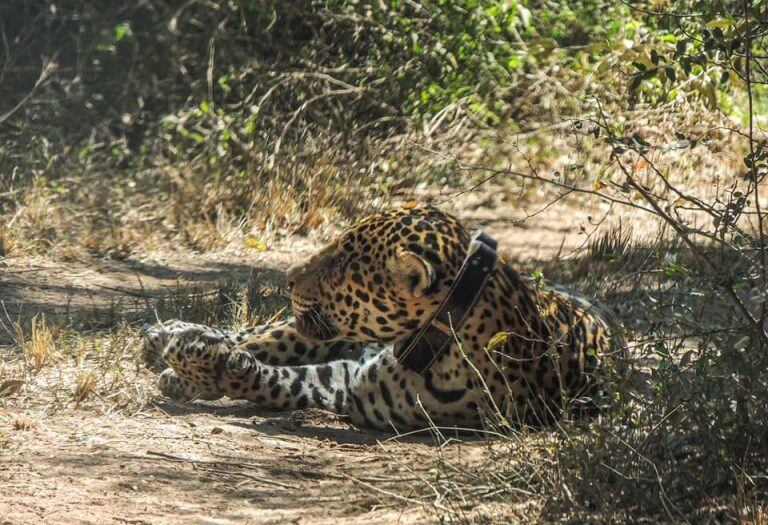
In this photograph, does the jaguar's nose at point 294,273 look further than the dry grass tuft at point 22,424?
Yes

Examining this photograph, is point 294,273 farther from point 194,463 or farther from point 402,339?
point 194,463

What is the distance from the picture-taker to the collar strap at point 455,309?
527 cm

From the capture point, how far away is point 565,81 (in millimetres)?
11109

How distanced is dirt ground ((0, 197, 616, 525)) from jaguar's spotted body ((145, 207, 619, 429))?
140mm

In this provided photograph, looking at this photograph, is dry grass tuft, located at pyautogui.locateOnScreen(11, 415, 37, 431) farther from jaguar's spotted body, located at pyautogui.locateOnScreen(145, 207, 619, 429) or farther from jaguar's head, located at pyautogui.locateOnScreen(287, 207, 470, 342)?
jaguar's head, located at pyautogui.locateOnScreen(287, 207, 470, 342)

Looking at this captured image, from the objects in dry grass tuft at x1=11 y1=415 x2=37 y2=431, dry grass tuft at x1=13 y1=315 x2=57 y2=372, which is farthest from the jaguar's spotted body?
dry grass tuft at x1=11 y1=415 x2=37 y2=431

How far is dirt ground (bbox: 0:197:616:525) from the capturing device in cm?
437

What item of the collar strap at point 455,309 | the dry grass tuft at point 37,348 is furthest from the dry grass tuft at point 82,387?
the collar strap at point 455,309

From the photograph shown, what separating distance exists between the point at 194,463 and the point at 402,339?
3.90ft

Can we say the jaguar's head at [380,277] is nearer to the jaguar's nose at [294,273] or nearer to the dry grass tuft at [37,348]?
the jaguar's nose at [294,273]

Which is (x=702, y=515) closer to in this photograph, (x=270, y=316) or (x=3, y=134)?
(x=270, y=316)

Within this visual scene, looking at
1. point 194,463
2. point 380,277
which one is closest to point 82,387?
point 194,463

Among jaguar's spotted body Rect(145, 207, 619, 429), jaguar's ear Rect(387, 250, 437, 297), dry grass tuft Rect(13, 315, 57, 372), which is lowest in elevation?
dry grass tuft Rect(13, 315, 57, 372)

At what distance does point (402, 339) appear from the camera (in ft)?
18.4
